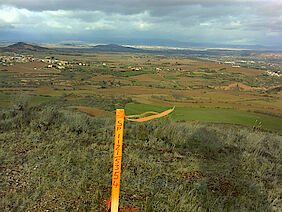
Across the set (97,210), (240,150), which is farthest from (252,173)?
(97,210)

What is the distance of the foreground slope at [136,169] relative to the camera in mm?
3486

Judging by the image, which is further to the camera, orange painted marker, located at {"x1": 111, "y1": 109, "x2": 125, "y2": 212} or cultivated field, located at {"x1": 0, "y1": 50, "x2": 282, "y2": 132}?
cultivated field, located at {"x1": 0, "y1": 50, "x2": 282, "y2": 132}

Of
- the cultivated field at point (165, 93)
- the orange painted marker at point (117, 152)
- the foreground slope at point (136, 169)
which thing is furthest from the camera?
the cultivated field at point (165, 93)

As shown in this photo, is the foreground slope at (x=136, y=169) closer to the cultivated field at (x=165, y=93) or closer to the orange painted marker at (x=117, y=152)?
the orange painted marker at (x=117, y=152)

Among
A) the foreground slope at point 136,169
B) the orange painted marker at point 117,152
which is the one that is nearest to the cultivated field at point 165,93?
the foreground slope at point 136,169

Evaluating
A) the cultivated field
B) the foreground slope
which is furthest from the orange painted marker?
the cultivated field

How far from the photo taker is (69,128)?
690 cm

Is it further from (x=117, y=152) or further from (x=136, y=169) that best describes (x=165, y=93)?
(x=117, y=152)

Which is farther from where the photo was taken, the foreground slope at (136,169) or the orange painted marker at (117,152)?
the foreground slope at (136,169)

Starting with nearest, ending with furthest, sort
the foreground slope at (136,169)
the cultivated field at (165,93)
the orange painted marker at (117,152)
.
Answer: the orange painted marker at (117,152) → the foreground slope at (136,169) → the cultivated field at (165,93)

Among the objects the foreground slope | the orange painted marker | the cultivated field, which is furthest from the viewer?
the cultivated field

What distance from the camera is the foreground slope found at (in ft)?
11.4

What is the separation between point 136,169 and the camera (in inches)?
183

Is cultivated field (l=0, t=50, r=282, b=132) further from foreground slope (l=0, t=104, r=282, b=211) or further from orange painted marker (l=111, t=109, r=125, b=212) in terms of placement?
orange painted marker (l=111, t=109, r=125, b=212)
